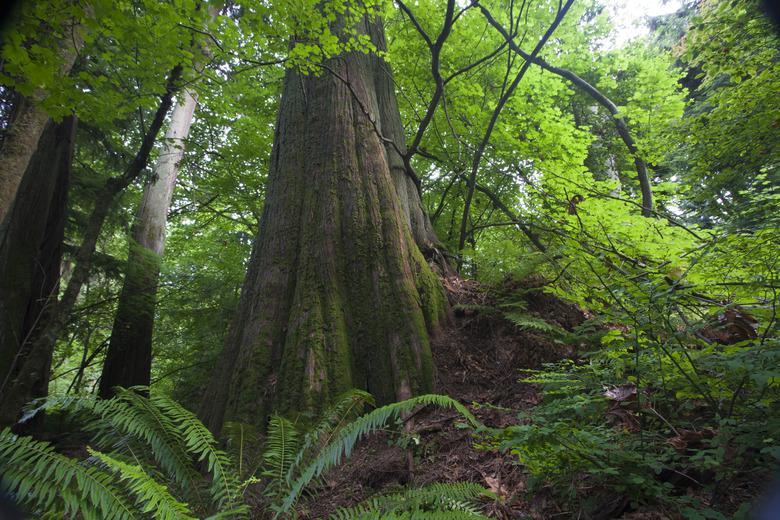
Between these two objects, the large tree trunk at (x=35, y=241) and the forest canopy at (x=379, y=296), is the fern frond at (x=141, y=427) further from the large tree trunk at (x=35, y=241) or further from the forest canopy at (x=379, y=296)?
the large tree trunk at (x=35, y=241)

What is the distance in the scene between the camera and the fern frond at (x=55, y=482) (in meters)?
1.43

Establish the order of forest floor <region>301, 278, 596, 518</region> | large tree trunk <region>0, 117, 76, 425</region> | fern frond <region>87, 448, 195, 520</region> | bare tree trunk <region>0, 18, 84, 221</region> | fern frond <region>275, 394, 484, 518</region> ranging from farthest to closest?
1. large tree trunk <region>0, 117, 76, 425</region>
2. bare tree trunk <region>0, 18, 84, 221</region>
3. forest floor <region>301, 278, 596, 518</region>
4. fern frond <region>275, 394, 484, 518</region>
5. fern frond <region>87, 448, 195, 520</region>

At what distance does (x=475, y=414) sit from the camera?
2859 mm

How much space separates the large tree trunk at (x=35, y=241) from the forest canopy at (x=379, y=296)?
4 centimetres

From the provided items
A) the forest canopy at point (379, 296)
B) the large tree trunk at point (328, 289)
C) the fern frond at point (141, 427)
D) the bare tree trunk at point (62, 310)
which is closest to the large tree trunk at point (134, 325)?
the forest canopy at point (379, 296)

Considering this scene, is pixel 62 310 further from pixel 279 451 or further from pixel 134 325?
pixel 134 325

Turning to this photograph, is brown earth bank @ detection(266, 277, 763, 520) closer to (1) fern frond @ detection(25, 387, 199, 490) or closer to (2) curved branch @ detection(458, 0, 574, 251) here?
(1) fern frond @ detection(25, 387, 199, 490)

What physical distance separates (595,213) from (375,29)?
14.6 ft

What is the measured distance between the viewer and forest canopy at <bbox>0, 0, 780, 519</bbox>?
Answer: 5.49 feet

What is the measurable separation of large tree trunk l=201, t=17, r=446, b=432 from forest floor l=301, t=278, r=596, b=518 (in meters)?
0.29

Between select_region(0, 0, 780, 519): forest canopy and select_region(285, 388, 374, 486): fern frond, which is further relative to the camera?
select_region(285, 388, 374, 486): fern frond

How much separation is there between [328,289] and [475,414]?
65.9 inches

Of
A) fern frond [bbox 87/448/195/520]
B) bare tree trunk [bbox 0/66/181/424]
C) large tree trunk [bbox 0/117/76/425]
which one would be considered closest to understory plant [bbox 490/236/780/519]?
fern frond [bbox 87/448/195/520]

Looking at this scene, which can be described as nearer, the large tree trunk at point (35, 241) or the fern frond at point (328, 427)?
the fern frond at point (328, 427)
